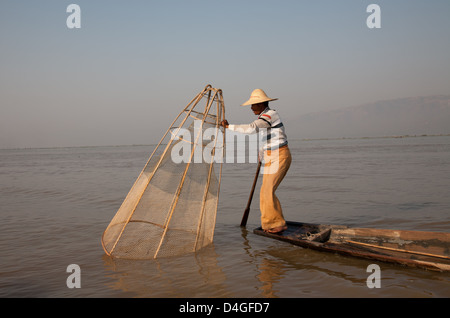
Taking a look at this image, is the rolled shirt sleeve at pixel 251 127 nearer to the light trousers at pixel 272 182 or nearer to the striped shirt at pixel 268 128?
the striped shirt at pixel 268 128

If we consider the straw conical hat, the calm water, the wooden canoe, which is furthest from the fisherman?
the calm water

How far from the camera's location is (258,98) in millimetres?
4621

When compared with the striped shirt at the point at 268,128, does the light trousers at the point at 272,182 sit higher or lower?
lower

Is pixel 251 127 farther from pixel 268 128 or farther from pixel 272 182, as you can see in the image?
pixel 272 182

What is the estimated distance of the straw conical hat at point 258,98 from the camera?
15.0ft

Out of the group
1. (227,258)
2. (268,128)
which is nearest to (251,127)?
(268,128)

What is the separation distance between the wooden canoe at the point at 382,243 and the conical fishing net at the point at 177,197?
35.6 inches

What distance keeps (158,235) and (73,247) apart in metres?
1.27

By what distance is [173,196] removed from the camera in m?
4.65

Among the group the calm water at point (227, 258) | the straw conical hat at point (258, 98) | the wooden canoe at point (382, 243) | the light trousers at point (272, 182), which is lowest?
the calm water at point (227, 258)

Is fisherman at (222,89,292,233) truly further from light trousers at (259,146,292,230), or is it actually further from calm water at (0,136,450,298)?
calm water at (0,136,450,298)

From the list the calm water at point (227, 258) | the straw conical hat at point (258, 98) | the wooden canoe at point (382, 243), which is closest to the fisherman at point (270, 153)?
the straw conical hat at point (258, 98)
